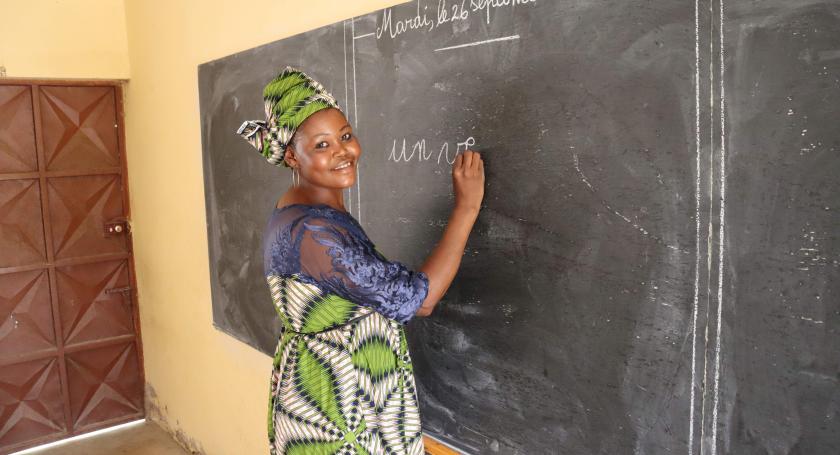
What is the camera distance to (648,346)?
1153 millimetres

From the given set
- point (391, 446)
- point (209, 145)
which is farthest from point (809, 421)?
point (209, 145)

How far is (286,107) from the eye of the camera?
1.37 m

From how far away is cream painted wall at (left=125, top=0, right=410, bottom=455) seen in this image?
2766 mm

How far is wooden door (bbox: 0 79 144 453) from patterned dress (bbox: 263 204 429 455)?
2.90 m

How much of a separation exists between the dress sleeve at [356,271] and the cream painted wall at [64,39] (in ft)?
9.98

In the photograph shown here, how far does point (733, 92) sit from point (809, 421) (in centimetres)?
52

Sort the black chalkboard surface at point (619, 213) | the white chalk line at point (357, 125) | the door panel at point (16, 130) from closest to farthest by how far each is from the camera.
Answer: the black chalkboard surface at point (619, 213) < the white chalk line at point (357, 125) < the door panel at point (16, 130)

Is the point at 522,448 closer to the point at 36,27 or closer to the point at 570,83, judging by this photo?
the point at 570,83

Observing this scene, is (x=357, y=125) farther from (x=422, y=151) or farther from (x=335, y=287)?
(x=335, y=287)

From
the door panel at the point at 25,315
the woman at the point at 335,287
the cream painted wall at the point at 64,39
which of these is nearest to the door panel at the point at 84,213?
the door panel at the point at 25,315

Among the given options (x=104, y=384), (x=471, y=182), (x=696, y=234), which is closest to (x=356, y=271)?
(x=471, y=182)

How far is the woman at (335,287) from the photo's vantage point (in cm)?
129

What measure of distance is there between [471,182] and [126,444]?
11.4 ft

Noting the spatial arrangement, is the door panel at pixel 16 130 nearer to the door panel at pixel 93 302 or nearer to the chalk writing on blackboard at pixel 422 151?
the door panel at pixel 93 302
